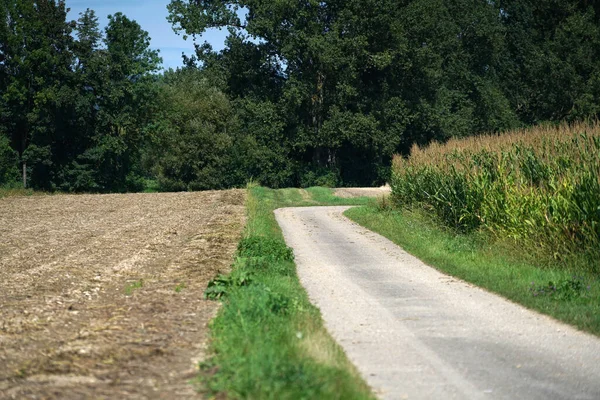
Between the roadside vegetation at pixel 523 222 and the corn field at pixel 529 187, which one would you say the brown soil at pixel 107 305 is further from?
the corn field at pixel 529 187

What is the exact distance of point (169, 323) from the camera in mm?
9984

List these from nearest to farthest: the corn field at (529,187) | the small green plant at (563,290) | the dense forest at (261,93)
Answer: the small green plant at (563,290)
the corn field at (529,187)
the dense forest at (261,93)

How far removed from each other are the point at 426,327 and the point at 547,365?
7.49ft

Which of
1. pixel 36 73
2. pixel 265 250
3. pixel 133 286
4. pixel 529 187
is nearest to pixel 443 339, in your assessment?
pixel 133 286

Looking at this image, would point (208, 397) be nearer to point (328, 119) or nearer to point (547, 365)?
point (547, 365)

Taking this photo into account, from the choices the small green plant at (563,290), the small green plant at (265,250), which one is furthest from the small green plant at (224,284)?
the small green plant at (563,290)

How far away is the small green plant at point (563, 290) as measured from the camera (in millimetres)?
12605

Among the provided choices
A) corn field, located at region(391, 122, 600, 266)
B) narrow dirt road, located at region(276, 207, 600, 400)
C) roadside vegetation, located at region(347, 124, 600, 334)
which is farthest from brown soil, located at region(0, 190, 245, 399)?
corn field, located at region(391, 122, 600, 266)

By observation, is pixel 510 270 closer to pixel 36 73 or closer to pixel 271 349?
pixel 271 349

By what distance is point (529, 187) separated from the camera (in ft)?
62.8

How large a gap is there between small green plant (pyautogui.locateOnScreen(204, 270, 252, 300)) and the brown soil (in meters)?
0.20

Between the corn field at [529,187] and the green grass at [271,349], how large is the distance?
6053mm

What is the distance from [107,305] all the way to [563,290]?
24.4 ft

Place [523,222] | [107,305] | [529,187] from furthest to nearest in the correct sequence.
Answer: [529,187] → [523,222] → [107,305]
